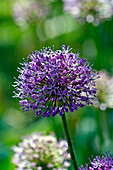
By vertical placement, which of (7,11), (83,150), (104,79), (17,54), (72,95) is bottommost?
(83,150)

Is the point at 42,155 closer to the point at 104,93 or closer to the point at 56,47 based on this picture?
the point at 104,93

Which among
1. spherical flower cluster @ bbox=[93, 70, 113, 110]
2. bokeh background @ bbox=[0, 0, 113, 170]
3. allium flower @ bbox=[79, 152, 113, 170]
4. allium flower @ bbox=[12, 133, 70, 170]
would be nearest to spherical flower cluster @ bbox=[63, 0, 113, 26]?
bokeh background @ bbox=[0, 0, 113, 170]

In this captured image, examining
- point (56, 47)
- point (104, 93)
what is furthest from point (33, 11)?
point (104, 93)

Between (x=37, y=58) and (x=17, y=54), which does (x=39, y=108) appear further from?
(x=17, y=54)

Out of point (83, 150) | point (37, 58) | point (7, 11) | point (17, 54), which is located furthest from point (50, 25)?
point (37, 58)

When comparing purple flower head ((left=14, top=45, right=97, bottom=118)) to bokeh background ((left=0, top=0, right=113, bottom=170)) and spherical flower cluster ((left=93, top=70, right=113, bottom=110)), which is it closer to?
bokeh background ((left=0, top=0, right=113, bottom=170))
